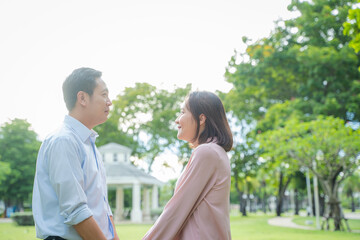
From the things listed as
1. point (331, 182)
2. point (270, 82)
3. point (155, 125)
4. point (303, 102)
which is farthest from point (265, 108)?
point (155, 125)

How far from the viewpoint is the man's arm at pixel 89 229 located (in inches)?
76.7

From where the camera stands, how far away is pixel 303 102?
20.4 metres

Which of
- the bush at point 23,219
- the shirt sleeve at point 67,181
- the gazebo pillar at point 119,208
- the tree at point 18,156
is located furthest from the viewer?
the tree at point 18,156

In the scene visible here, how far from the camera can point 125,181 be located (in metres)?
27.7

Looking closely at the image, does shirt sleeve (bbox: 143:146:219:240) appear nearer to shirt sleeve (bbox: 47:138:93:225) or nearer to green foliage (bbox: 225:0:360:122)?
shirt sleeve (bbox: 47:138:93:225)

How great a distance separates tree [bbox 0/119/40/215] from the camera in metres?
37.2

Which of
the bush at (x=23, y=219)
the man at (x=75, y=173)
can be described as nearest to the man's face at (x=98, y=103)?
the man at (x=75, y=173)

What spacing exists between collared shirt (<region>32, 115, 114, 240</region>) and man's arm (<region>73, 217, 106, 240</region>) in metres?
0.03

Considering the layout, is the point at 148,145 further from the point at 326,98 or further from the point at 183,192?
the point at 183,192

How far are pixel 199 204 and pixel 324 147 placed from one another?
16421mm

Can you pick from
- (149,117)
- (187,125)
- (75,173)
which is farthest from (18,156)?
(75,173)

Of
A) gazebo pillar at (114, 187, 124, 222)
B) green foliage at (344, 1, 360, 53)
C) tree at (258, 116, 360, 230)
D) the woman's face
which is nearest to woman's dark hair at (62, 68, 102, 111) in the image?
the woman's face

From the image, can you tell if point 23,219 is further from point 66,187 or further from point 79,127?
point 66,187

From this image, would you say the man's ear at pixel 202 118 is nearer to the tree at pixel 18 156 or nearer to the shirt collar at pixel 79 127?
the shirt collar at pixel 79 127
